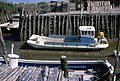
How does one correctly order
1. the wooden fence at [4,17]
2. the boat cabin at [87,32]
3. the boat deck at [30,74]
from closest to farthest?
the boat deck at [30,74] < the boat cabin at [87,32] < the wooden fence at [4,17]

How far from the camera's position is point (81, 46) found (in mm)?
33281

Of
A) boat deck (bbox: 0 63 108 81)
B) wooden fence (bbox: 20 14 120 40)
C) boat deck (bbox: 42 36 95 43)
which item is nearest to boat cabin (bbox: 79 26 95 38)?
boat deck (bbox: 42 36 95 43)

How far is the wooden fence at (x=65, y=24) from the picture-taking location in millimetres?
38812

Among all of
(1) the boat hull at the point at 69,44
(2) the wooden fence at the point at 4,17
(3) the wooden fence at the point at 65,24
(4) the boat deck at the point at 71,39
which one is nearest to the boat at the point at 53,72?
(1) the boat hull at the point at 69,44

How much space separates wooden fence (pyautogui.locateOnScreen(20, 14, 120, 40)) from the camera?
38812mm

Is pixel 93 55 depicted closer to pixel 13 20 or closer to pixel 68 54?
pixel 68 54

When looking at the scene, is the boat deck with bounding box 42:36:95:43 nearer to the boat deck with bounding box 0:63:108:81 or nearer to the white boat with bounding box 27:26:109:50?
the white boat with bounding box 27:26:109:50

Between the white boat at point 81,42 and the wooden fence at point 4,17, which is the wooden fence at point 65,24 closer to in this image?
the white boat at point 81,42

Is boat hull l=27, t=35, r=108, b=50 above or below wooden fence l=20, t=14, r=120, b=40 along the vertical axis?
below

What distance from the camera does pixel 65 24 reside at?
128 ft

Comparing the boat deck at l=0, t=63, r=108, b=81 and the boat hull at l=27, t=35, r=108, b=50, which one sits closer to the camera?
the boat deck at l=0, t=63, r=108, b=81

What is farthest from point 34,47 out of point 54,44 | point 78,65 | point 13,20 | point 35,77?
point 35,77

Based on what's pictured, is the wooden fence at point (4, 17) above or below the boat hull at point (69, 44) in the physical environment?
above

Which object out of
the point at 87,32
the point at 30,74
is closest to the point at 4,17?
the point at 87,32
